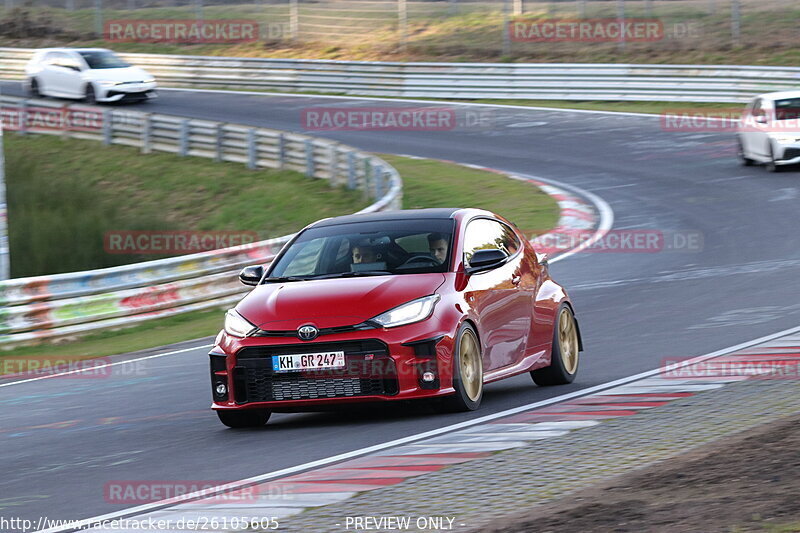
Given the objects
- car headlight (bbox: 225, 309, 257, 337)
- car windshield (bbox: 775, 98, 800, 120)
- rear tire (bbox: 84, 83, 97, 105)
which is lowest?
rear tire (bbox: 84, 83, 97, 105)

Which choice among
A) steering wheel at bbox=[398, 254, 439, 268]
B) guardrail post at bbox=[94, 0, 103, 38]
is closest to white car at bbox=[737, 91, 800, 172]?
steering wheel at bbox=[398, 254, 439, 268]

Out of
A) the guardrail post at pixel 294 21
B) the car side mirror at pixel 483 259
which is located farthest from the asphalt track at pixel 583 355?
the guardrail post at pixel 294 21

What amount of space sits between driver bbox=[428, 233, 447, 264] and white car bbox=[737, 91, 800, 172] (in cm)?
1783

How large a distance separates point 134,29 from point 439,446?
Result: 48.6 metres

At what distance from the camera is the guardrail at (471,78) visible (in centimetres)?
3606

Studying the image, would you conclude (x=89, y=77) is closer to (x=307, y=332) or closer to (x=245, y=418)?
(x=245, y=418)

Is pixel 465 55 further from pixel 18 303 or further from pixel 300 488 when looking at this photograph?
pixel 300 488

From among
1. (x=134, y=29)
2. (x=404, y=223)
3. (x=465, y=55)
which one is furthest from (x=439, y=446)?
(x=134, y=29)

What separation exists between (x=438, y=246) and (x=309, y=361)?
1.49 metres

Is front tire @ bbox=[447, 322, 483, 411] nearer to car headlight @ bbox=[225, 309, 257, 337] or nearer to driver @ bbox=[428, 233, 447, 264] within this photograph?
driver @ bbox=[428, 233, 447, 264]

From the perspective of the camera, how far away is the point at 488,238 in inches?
412

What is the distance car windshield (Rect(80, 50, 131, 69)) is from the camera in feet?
131

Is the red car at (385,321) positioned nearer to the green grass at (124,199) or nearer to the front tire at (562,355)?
the front tire at (562,355)

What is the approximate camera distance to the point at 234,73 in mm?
45531
